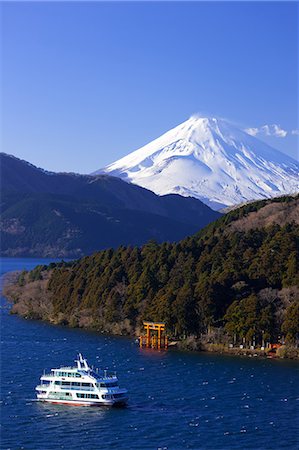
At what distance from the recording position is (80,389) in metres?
31.5

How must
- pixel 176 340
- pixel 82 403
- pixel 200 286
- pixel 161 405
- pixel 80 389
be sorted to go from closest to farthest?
1. pixel 161 405
2. pixel 82 403
3. pixel 80 389
4. pixel 176 340
5. pixel 200 286

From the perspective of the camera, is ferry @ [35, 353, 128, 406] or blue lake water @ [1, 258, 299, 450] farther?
ferry @ [35, 353, 128, 406]

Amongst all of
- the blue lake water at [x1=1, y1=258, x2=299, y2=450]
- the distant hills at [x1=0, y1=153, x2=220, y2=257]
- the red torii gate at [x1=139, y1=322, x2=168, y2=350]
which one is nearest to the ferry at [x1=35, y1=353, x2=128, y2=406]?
the blue lake water at [x1=1, y1=258, x2=299, y2=450]

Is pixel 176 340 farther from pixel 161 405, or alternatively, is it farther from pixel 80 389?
pixel 161 405

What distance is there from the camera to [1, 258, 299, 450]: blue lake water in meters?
26.8

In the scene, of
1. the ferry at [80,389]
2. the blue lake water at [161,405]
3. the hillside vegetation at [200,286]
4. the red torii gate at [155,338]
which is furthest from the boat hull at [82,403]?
the red torii gate at [155,338]

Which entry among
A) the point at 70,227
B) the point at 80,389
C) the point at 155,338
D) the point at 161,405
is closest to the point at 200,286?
the point at 155,338

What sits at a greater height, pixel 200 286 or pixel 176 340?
pixel 200 286

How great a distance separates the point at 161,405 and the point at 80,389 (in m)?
2.83

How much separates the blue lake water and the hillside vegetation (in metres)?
2.97

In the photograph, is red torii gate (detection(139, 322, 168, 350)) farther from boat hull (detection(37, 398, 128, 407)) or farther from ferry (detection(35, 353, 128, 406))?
boat hull (detection(37, 398, 128, 407))

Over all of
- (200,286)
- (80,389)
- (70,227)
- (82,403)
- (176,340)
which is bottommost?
(82,403)

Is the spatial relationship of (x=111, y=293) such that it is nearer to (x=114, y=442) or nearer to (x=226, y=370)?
(x=226, y=370)

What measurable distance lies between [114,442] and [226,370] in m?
12.2
